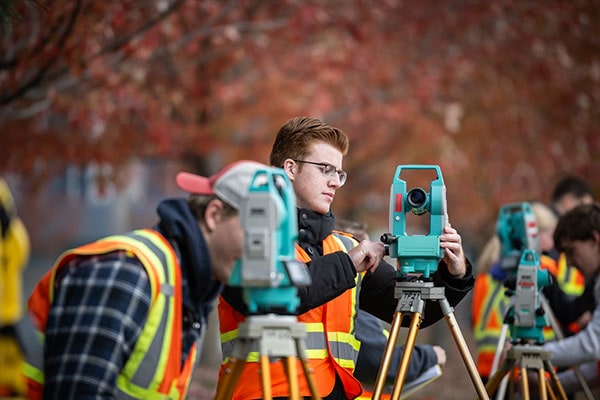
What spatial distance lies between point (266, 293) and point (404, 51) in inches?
429

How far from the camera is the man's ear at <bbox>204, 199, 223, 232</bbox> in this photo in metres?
3.53

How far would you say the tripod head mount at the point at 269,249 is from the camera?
339 centimetres

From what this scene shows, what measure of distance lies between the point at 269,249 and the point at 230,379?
1.75ft

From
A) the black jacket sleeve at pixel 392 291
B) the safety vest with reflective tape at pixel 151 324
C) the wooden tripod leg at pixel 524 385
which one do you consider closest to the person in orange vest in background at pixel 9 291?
the safety vest with reflective tape at pixel 151 324

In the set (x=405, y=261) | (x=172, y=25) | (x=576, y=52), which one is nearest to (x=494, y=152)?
(x=576, y=52)

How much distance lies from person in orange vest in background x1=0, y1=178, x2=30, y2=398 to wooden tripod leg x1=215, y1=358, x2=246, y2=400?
844 mm

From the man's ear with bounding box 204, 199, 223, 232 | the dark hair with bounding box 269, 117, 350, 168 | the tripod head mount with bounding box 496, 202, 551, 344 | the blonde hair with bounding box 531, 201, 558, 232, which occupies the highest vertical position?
the dark hair with bounding box 269, 117, 350, 168

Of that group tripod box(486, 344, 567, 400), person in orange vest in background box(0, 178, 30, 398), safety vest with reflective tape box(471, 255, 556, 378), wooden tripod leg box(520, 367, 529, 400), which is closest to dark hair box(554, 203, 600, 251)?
safety vest with reflective tape box(471, 255, 556, 378)

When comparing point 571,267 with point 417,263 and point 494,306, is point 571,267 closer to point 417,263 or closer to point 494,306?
point 494,306

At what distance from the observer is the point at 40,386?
11.0 feet

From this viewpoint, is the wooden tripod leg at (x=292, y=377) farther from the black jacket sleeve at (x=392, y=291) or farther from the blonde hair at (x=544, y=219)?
the blonde hair at (x=544, y=219)

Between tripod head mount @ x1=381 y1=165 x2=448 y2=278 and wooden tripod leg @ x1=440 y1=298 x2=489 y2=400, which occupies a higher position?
tripod head mount @ x1=381 y1=165 x2=448 y2=278

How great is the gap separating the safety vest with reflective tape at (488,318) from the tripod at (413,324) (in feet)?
8.33

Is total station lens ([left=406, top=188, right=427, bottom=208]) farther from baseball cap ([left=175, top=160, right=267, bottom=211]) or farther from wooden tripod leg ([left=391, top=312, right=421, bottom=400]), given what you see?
baseball cap ([left=175, top=160, right=267, bottom=211])
